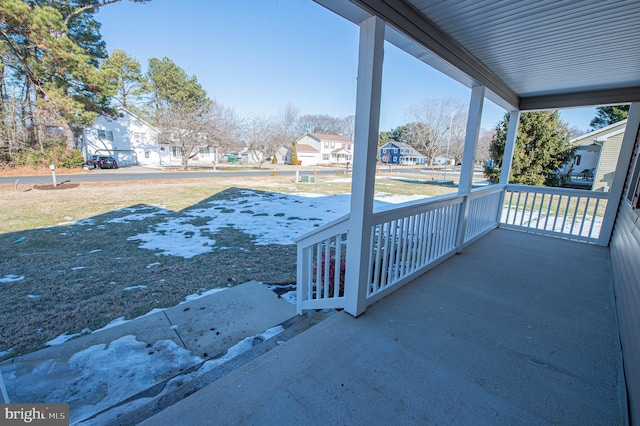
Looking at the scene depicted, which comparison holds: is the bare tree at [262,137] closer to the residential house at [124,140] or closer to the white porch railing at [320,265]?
the residential house at [124,140]

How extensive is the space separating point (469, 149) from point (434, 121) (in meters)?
0.70

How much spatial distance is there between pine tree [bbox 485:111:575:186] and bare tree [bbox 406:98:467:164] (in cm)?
617

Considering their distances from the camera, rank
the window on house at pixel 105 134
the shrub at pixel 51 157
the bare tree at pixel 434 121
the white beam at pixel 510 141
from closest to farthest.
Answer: the bare tree at pixel 434 121, the white beam at pixel 510 141, the shrub at pixel 51 157, the window on house at pixel 105 134

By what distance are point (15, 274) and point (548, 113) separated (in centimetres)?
1297

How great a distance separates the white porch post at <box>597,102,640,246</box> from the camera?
395cm

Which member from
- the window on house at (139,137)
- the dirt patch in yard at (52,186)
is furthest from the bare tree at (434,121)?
the window on house at (139,137)

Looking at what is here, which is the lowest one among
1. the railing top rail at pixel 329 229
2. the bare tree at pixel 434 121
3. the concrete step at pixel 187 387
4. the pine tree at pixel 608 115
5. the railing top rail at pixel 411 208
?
the concrete step at pixel 187 387

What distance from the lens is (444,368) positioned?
1.74m

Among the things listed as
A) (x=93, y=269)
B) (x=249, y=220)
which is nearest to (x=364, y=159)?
(x=93, y=269)

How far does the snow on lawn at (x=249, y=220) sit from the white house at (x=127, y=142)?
13.6m

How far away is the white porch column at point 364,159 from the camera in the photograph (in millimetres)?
1894

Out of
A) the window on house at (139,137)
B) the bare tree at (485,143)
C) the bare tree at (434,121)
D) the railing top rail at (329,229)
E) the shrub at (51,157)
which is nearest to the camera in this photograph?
the railing top rail at (329,229)

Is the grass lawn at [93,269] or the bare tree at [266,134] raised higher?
the bare tree at [266,134]

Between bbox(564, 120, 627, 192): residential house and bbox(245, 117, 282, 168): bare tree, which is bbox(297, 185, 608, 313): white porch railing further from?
bbox(245, 117, 282, 168): bare tree
